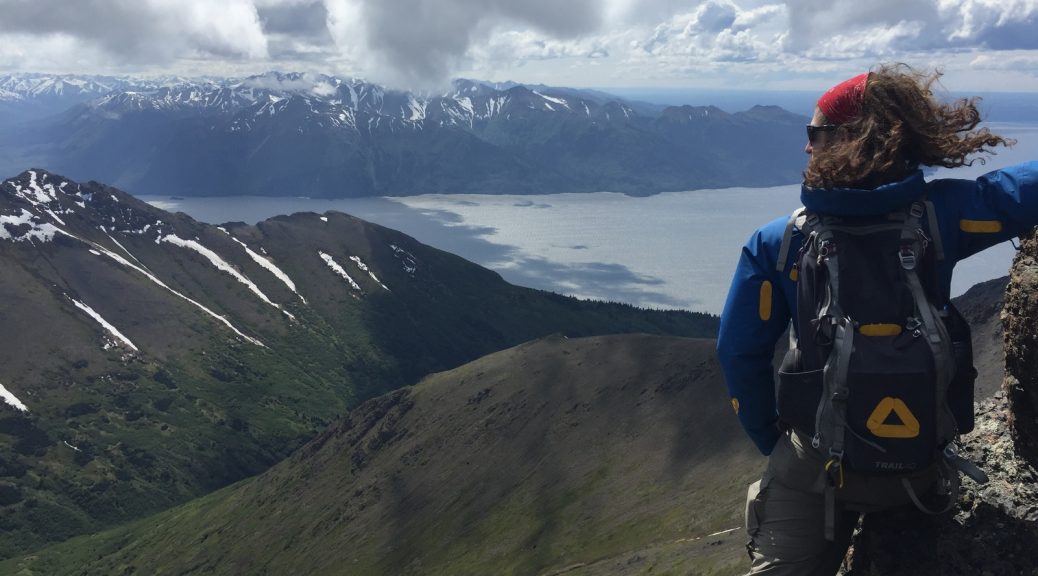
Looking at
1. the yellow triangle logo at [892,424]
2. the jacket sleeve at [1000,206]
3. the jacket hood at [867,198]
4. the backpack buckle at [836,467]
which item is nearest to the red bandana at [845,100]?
the jacket hood at [867,198]

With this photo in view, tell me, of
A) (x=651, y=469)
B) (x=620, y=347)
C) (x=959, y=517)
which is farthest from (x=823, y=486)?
(x=620, y=347)

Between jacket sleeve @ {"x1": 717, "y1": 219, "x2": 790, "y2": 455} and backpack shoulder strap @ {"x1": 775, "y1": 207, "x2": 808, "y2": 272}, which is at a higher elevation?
backpack shoulder strap @ {"x1": 775, "y1": 207, "x2": 808, "y2": 272}

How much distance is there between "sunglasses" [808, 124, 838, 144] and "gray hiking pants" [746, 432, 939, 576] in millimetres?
3979

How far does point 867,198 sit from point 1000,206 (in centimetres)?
203

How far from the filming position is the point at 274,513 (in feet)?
641

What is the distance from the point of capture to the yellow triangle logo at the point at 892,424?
29.7 feet

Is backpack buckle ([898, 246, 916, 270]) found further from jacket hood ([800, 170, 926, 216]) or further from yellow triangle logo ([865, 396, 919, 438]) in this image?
yellow triangle logo ([865, 396, 919, 438])

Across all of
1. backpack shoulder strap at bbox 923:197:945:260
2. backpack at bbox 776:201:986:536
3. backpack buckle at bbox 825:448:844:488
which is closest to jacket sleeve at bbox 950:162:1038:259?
backpack shoulder strap at bbox 923:197:945:260

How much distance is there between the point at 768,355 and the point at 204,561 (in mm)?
204136

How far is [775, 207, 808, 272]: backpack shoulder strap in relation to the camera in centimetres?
977

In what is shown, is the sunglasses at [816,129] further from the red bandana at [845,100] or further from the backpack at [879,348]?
the backpack at [879,348]

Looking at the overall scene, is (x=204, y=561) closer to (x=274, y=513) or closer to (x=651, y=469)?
(x=274, y=513)

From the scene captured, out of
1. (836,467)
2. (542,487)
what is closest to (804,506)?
(836,467)

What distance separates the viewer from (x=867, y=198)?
30.0 ft
